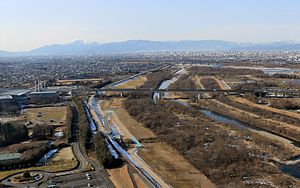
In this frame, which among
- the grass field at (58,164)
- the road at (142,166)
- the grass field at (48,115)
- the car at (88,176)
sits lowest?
the grass field at (48,115)

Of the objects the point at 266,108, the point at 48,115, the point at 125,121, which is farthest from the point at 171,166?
the point at 266,108

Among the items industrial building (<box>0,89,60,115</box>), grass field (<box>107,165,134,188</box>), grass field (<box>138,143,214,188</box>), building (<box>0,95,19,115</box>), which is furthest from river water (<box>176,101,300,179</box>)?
building (<box>0,95,19,115</box>)

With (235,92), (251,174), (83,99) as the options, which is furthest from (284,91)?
(251,174)

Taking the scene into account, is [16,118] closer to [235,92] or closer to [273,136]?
[273,136]

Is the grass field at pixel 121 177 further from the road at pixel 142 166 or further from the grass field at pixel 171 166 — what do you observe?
the grass field at pixel 171 166

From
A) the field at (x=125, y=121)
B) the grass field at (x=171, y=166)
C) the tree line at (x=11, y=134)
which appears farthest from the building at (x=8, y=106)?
the grass field at (x=171, y=166)

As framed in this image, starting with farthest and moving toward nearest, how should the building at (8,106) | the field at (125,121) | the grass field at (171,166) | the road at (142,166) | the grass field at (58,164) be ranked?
the building at (8,106)
the field at (125,121)
the grass field at (58,164)
the road at (142,166)
the grass field at (171,166)

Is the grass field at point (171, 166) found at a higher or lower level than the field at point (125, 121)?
higher
